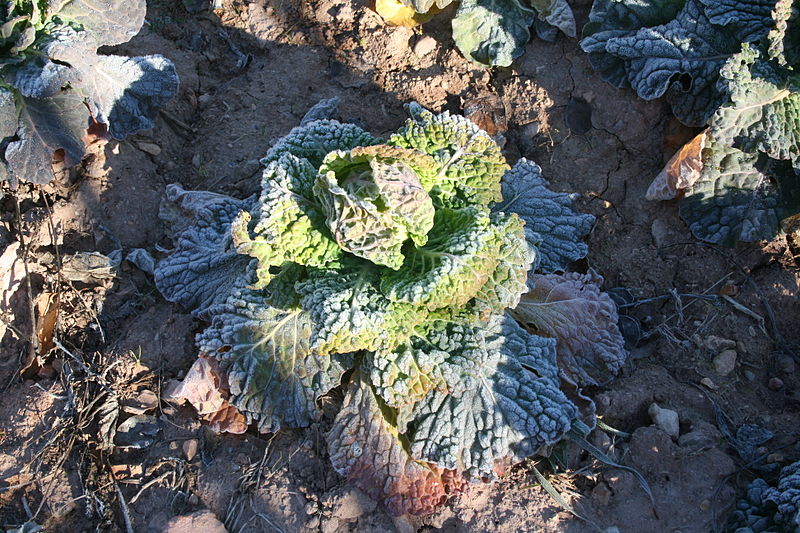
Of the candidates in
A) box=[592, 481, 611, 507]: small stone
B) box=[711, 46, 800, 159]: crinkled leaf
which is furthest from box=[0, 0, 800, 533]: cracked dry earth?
box=[711, 46, 800, 159]: crinkled leaf

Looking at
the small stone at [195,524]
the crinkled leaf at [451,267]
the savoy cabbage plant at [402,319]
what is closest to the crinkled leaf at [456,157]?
the savoy cabbage plant at [402,319]

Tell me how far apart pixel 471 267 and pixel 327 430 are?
1.00 m

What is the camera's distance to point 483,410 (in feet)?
8.53

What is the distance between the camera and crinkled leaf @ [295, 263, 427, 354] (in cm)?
242

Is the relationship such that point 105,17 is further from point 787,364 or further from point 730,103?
point 787,364

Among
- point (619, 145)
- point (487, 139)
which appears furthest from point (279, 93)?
point (619, 145)

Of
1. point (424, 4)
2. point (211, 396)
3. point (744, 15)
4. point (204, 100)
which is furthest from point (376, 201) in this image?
point (744, 15)

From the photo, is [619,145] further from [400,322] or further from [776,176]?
[400,322]

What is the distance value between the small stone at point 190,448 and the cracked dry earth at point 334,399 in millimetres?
16

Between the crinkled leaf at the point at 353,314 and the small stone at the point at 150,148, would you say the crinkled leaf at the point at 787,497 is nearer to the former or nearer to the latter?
the crinkled leaf at the point at 353,314

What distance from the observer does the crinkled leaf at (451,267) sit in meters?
2.40

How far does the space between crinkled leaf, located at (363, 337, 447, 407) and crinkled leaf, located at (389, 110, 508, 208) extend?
632 millimetres

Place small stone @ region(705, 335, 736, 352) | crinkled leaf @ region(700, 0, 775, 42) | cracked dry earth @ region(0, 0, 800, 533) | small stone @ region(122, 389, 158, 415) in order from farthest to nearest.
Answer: crinkled leaf @ region(700, 0, 775, 42), small stone @ region(705, 335, 736, 352), small stone @ region(122, 389, 158, 415), cracked dry earth @ region(0, 0, 800, 533)

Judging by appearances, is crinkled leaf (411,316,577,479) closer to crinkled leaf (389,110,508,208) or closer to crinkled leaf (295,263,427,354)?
crinkled leaf (295,263,427,354)
